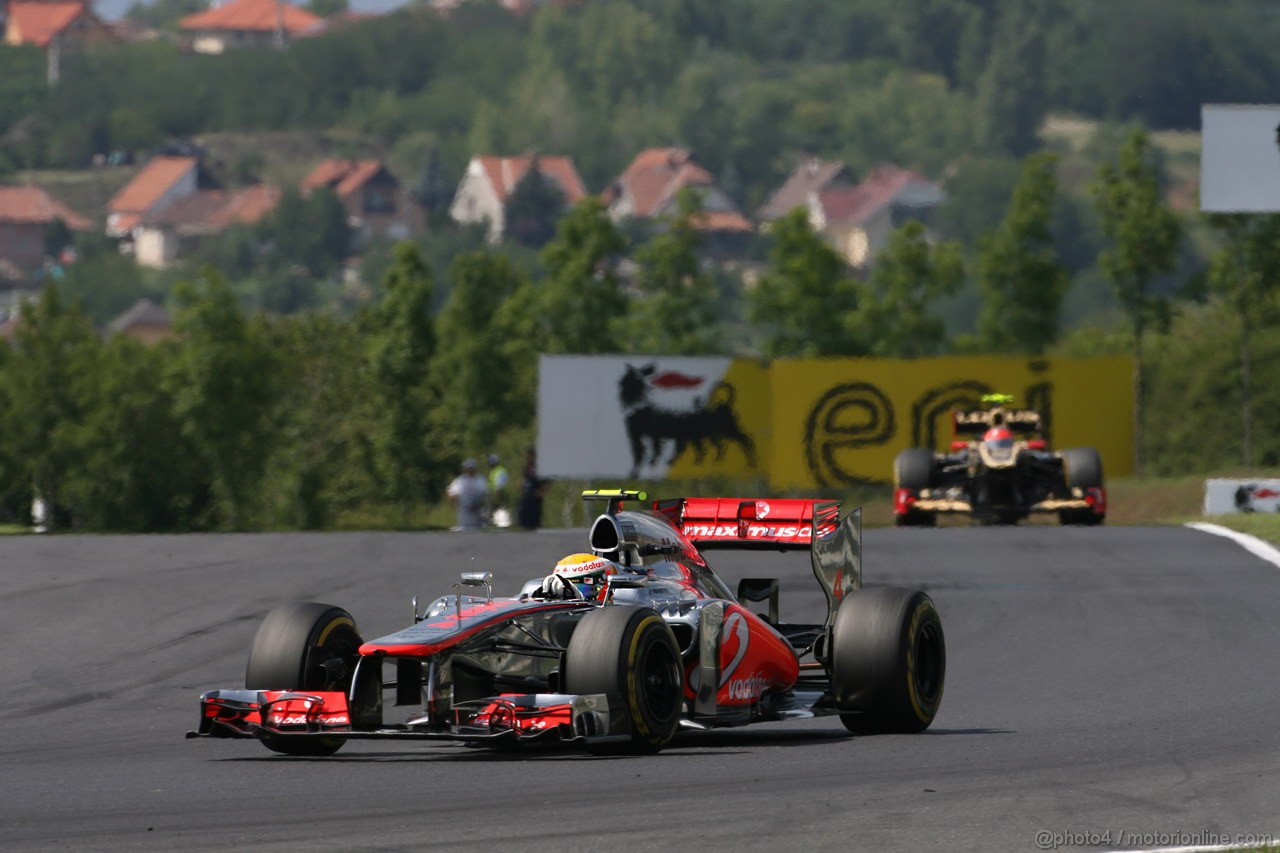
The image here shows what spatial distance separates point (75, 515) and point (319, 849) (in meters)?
68.8

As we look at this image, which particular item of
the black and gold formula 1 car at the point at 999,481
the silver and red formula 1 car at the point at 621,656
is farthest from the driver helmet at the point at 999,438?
the silver and red formula 1 car at the point at 621,656

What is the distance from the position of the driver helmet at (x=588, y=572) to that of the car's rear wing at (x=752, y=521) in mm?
1239

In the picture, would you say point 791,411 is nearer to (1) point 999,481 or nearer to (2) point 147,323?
(1) point 999,481

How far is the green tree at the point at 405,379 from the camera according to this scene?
6806 cm

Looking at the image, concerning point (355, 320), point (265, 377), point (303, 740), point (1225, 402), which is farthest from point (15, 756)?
point (355, 320)

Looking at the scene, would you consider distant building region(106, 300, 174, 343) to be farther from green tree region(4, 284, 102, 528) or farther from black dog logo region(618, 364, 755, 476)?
black dog logo region(618, 364, 755, 476)

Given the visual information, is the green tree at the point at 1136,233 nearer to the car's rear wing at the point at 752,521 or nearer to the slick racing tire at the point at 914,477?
the slick racing tire at the point at 914,477

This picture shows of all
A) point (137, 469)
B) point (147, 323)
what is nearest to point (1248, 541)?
point (137, 469)

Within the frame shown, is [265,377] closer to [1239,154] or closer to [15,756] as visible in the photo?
[1239,154]

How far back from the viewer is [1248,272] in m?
46.1

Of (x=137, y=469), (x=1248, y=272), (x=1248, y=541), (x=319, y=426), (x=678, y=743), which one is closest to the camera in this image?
(x=678, y=743)

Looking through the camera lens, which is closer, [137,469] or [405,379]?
[405,379]

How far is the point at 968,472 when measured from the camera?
99.3 feet

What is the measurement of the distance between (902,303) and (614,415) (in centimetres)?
2951
